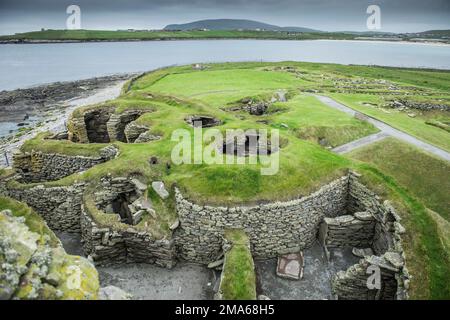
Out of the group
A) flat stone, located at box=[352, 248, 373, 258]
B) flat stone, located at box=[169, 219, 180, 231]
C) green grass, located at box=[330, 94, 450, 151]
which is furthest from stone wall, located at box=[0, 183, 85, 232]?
green grass, located at box=[330, 94, 450, 151]

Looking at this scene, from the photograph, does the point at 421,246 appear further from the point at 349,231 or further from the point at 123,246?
the point at 123,246

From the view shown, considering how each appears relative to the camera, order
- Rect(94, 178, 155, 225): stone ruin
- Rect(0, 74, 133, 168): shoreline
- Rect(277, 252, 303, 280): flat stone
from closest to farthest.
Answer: Rect(277, 252, 303, 280): flat stone, Rect(94, 178, 155, 225): stone ruin, Rect(0, 74, 133, 168): shoreline

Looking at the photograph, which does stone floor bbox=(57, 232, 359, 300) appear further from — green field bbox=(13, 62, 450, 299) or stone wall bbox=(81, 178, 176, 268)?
green field bbox=(13, 62, 450, 299)

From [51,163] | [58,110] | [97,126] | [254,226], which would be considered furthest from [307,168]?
[58,110]

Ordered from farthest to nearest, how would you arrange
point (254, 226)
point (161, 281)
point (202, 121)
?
point (202, 121)
point (254, 226)
point (161, 281)
